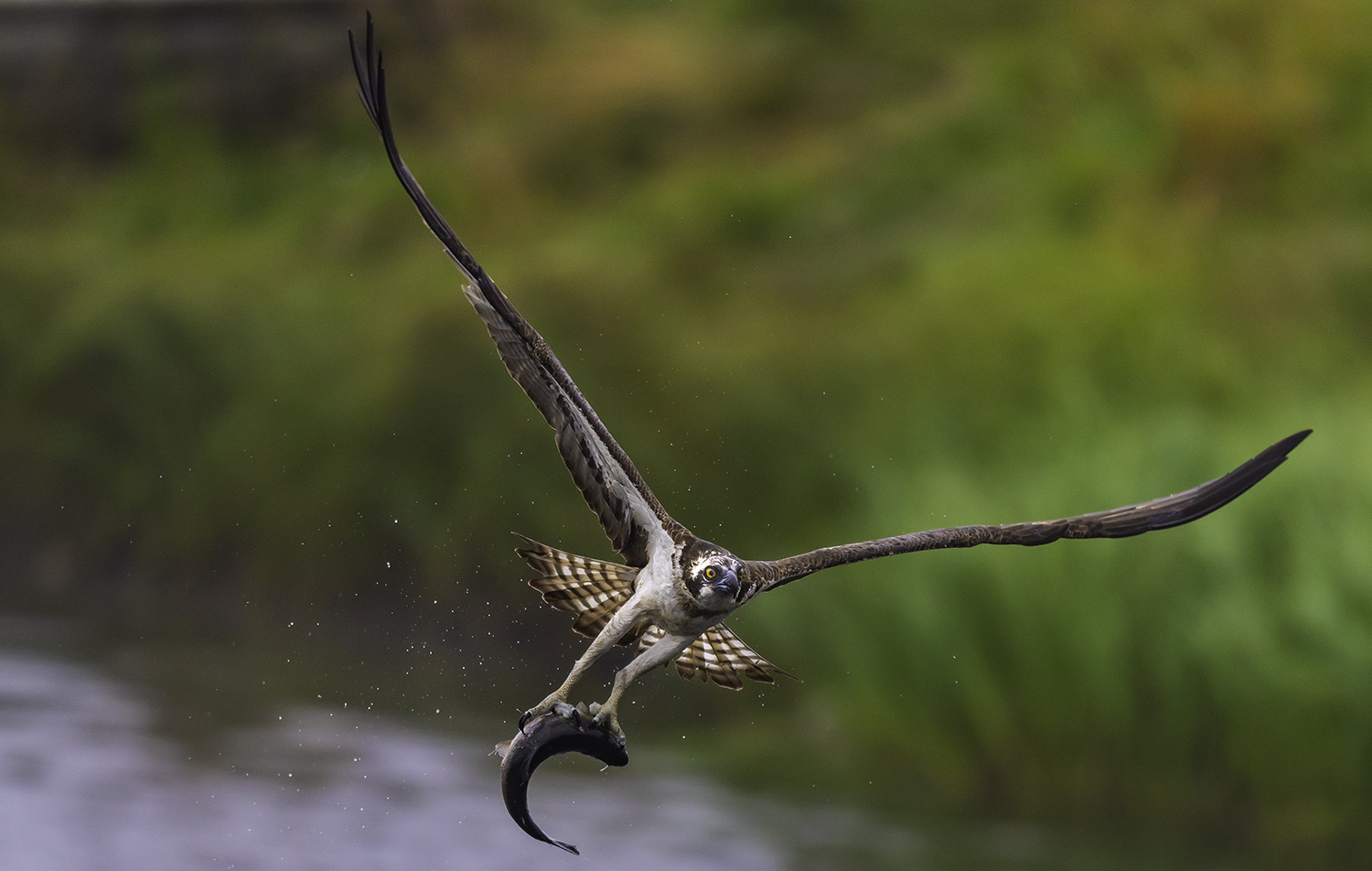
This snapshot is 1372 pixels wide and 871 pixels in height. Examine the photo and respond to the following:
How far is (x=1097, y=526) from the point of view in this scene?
7.38 meters

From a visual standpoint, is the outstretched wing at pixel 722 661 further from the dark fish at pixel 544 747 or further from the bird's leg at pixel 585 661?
the dark fish at pixel 544 747

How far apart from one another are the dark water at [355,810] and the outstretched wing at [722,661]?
540 cm

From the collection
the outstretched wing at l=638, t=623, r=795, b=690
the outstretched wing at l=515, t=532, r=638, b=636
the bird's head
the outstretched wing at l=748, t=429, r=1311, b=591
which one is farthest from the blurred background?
the bird's head

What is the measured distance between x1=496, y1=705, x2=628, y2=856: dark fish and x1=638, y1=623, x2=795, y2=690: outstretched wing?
0.89 meters

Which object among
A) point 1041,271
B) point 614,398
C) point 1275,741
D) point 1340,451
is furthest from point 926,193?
point 1275,741

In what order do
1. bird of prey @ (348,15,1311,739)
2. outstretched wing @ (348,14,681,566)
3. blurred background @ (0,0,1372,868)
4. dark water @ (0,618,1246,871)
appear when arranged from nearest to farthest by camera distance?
outstretched wing @ (348,14,681,566) < bird of prey @ (348,15,1311,739) < blurred background @ (0,0,1372,868) < dark water @ (0,618,1246,871)

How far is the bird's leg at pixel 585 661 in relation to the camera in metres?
6.33

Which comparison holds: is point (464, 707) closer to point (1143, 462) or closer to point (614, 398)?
point (614, 398)

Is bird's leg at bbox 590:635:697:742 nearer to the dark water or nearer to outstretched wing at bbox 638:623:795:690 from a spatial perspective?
outstretched wing at bbox 638:623:795:690

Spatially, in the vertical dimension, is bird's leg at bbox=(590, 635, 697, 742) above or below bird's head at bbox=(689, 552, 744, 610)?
below

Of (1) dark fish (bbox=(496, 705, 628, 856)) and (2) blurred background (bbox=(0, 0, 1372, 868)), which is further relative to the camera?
(2) blurred background (bbox=(0, 0, 1372, 868))

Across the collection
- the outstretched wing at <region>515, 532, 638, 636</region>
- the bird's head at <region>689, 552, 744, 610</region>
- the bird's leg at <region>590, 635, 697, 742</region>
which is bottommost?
the bird's leg at <region>590, 635, 697, 742</region>

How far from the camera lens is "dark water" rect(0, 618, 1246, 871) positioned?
41.2 ft

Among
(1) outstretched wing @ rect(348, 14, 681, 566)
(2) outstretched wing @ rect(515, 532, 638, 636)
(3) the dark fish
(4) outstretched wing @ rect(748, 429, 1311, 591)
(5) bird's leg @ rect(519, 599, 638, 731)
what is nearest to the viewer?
(3) the dark fish
